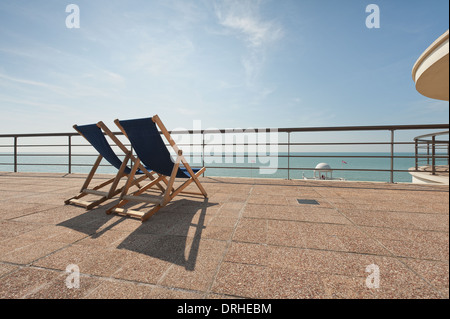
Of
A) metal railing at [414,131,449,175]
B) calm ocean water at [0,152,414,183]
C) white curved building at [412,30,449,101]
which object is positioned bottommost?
calm ocean water at [0,152,414,183]

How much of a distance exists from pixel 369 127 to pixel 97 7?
5.06 metres

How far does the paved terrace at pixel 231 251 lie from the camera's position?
0.92m

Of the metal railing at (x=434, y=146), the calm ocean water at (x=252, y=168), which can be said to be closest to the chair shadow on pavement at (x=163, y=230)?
the metal railing at (x=434, y=146)

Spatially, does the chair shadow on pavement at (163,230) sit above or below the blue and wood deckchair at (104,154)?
below

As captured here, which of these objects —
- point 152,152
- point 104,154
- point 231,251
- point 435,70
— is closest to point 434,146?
point 435,70

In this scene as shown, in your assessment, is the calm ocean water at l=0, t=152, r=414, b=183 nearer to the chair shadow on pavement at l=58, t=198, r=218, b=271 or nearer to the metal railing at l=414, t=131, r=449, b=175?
the metal railing at l=414, t=131, r=449, b=175

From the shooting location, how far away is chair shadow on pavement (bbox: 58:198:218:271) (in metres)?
1.28

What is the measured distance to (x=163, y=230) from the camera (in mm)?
1690

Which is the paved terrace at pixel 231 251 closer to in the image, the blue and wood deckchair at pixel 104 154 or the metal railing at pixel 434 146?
the metal railing at pixel 434 146

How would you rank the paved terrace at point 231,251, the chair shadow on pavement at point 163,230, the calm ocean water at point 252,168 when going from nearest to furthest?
the paved terrace at point 231,251
the chair shadow on pavement at point 163,230
the calm ocean water at point 252,168

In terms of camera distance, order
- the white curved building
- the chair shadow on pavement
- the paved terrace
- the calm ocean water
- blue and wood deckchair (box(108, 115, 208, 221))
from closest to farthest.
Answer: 1. the white curved building
2. the paved terrace
3. the chair shadow on pavement
4. blue and wood deckchair (box(108, 115, 208, 221))
5. the calm ocean water

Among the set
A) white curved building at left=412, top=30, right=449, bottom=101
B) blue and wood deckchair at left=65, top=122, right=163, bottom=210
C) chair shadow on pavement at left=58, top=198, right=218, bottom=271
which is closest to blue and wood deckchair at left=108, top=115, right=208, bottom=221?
chair shadow on pavement at left=58, top=198, right=218, bottom=271

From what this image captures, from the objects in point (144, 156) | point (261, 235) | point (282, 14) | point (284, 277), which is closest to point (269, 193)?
point (261, 235)

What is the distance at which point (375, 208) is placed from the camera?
7.27 ft
